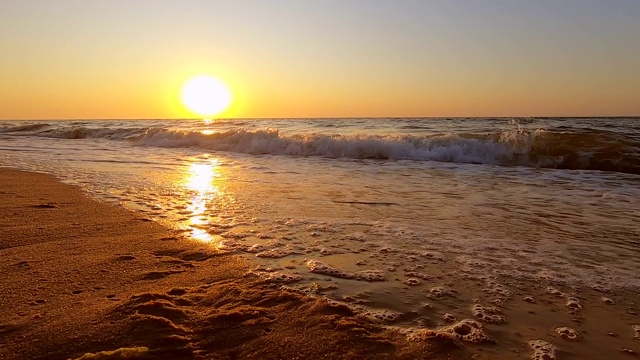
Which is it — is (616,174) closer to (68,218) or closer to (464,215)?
(464,215)

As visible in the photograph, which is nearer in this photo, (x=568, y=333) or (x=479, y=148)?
(x=568, y=333)

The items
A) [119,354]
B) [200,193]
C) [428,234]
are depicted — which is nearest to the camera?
[119,354]

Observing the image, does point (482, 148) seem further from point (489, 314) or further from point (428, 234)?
point (489, 314)

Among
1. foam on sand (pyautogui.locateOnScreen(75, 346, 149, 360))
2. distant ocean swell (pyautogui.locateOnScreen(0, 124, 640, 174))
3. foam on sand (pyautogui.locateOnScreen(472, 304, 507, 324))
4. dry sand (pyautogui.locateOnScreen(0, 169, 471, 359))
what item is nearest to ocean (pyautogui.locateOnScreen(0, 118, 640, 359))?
foam on sand (pyautogui.locateOnScreen(472, 304, 507, 324))

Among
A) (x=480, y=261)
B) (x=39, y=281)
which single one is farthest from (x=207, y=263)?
(x=480, y=261)

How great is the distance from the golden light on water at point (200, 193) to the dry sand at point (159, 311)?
1.49 ft

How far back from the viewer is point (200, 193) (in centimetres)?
552

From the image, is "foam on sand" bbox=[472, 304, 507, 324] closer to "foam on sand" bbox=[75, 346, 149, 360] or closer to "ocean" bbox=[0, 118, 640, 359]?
"ocean" bbox=[0, 118, 640, 359]

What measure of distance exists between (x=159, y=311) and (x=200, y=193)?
3.59m

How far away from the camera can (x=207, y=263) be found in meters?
2.85

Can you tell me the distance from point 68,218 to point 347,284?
2.64 meters

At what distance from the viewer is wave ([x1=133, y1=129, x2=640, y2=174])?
10.4 metres

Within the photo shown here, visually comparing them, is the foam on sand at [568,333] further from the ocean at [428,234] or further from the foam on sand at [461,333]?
the foam on sand at [461,333]

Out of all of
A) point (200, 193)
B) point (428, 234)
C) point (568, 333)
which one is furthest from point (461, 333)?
point (200, 193)
